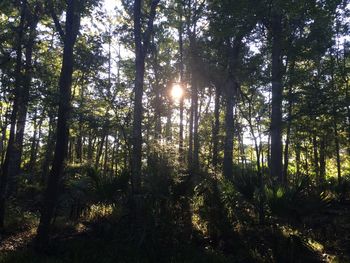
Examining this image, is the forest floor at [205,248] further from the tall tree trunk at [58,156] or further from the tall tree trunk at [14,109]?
the tall tree trunk at [14,109]

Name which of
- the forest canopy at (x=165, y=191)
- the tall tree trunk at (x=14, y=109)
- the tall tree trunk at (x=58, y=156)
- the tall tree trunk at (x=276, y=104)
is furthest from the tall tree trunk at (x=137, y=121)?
Result: the tall tree trunk at (x=276, y=104)

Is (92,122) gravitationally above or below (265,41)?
below

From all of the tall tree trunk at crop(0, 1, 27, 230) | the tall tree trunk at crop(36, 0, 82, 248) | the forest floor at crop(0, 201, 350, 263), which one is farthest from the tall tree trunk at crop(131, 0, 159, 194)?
the tall tree trunk at crop(0, 1, 27, 230)

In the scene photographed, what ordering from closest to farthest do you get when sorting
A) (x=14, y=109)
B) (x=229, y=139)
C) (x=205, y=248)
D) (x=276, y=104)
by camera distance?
(x=205, y=248), (x=14, y=109), (x=276, y=104), (x=229, y=139)

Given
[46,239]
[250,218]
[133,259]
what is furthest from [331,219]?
[46,239]

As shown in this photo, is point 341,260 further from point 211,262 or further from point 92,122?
point 92,122

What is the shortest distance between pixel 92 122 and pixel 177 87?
12763 millimetres

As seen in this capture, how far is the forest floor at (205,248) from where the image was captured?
25.7ft

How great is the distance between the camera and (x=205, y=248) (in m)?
8.59

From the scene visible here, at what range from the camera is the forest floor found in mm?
7820

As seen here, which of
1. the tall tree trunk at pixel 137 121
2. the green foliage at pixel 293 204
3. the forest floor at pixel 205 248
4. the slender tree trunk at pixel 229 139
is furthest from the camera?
the slender tree trunk at pixel 229 139

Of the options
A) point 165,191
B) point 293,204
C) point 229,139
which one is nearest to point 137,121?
point 165,191

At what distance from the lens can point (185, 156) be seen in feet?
39.3

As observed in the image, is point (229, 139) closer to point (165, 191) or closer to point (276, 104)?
point (276, 104)
